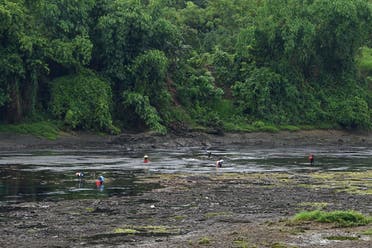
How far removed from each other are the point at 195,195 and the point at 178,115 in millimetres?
37636

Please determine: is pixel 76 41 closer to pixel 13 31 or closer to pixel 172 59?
pixel 13 31

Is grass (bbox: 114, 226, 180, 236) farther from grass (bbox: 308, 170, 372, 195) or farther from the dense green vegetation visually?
the dense green vegetation

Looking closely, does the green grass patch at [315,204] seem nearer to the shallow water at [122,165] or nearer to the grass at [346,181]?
the grass at [346,181]

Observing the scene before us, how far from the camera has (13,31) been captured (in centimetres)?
5916

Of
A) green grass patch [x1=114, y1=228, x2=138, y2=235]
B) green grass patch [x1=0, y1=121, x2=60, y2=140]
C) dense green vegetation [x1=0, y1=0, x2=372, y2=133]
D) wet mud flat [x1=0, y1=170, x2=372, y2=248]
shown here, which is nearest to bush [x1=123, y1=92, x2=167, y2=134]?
dense green vegetation [x1=0, y1=0, x2=372, y2=133]

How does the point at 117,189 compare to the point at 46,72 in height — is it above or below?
below

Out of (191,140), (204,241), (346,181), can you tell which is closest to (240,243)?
(204,241)

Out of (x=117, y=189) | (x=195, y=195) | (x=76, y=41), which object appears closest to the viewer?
(x=195, y=195)

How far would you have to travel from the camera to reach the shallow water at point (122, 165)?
34.4m

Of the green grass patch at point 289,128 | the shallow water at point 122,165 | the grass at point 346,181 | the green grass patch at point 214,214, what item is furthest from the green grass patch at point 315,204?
the green grass patch at point 289,128

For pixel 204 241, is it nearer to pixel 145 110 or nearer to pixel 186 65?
pixel 145 110

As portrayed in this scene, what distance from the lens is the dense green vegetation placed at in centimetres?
6244

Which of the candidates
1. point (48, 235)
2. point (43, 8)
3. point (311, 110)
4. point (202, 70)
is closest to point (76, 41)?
point (43, 8)

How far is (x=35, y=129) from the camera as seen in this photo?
6019 centimetres
